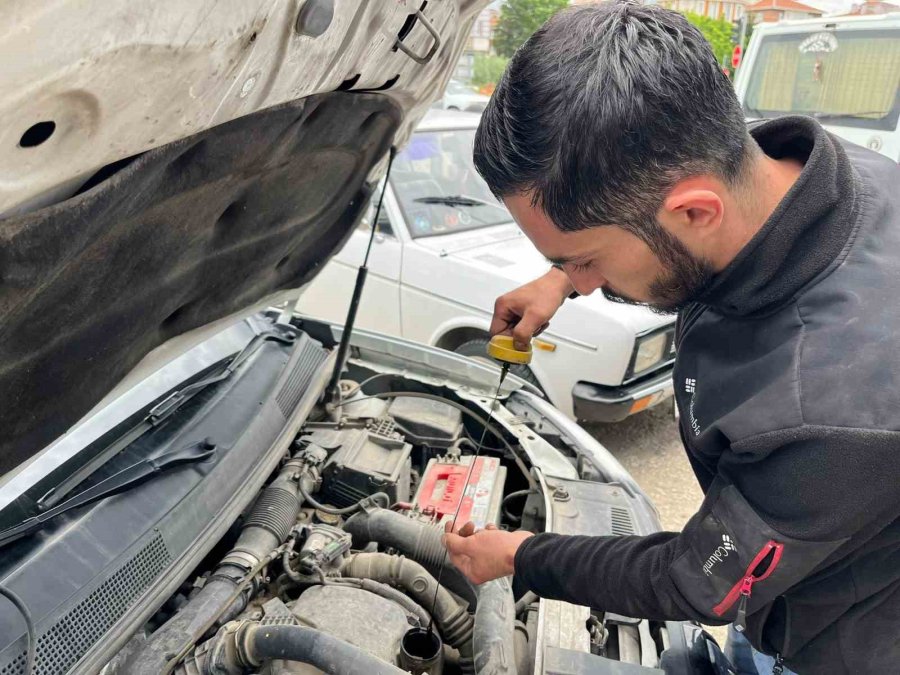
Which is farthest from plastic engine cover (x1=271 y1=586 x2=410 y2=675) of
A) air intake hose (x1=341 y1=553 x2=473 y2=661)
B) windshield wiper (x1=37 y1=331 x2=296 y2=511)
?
windshield wiper (x1=37 y1=331 x2=296 y2=511)

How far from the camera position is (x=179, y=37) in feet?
2.64

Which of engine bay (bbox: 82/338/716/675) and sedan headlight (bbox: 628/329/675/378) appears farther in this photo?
sedan headlight (bbox: 628/329/675/378)

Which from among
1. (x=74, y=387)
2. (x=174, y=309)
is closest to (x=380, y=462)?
(x=174, y=309)

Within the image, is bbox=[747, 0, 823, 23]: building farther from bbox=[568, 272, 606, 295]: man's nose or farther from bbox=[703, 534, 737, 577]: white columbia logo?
bbox=[703, 534, 737, 577]: white columbia logo

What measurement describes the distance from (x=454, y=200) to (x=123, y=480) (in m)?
3.15

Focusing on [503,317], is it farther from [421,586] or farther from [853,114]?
[853,114]

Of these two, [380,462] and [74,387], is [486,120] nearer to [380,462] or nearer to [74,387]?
[74,387]

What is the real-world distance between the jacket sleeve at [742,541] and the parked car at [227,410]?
0.23 m

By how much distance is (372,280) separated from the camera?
432 cm

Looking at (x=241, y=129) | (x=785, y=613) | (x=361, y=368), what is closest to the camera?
(x=241, y=129)

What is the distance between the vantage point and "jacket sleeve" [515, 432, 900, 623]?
101cm

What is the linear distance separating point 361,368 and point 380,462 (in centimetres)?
75

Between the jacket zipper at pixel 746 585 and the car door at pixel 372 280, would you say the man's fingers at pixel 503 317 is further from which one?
the car door at pixel 372 280

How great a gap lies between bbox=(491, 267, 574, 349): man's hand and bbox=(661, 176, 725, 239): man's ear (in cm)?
74
